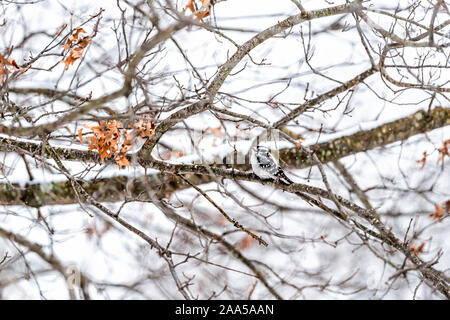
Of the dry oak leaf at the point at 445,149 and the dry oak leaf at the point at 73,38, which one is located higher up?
the dry oak leaf at the point at 73,38

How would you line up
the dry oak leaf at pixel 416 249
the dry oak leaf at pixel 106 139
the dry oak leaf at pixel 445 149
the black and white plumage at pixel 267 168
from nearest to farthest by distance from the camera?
the dry oak leaf at pixel 416 249, the dry oak leaf at pixel 106 139, the black and white plumage at pixel 267 168, the dry oak leaf at pixel 445 149

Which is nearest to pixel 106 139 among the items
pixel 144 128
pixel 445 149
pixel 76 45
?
pixel 144 128

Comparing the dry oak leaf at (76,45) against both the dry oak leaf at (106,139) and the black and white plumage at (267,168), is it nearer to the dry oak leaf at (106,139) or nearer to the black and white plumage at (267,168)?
the dry oak leaf at (106,139)

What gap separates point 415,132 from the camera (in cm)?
390

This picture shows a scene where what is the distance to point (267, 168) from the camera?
2811 mm

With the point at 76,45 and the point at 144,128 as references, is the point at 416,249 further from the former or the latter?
the point at 76,45

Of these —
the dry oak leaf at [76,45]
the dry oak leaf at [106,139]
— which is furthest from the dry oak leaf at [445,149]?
the dry oak leaf at [76,45]

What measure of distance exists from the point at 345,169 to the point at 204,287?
7.29 feet

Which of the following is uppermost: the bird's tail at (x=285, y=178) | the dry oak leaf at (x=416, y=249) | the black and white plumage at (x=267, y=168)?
the black and white plumage at (x=267, y=168)

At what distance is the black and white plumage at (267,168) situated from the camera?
2.74 metres
